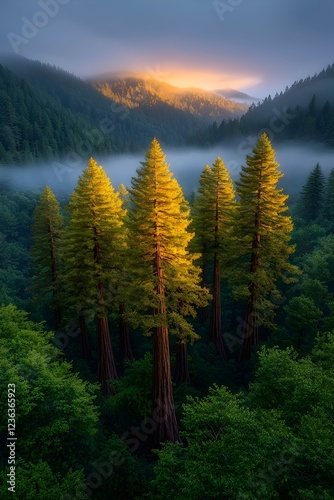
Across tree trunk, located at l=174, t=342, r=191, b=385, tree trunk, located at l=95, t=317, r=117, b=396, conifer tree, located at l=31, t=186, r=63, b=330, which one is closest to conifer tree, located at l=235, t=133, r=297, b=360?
tree trunk, located at l=174, t=342, r=191, b=385

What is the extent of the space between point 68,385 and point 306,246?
32.1 m

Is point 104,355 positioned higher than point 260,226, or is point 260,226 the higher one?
point 260,226

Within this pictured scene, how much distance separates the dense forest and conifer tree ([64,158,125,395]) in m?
0.09

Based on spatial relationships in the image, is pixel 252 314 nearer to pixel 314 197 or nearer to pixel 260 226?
pixel 260 226

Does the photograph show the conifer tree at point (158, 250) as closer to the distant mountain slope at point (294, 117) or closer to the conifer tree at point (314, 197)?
the conifer tree at point (314, 197)

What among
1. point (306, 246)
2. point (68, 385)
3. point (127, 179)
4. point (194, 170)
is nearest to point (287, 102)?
point (194, 170)

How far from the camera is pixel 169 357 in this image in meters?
17.4

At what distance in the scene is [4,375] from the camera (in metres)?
13.1

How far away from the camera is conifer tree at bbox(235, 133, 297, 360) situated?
20688 millimetres

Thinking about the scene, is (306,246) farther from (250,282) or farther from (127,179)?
(127,179)

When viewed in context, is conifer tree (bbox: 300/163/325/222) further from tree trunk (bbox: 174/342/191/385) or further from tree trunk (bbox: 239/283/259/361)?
tree trunk (bbox: 174/342/191/385)

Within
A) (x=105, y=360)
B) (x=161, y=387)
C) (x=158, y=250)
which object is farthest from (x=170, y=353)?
(x=158, y=250)

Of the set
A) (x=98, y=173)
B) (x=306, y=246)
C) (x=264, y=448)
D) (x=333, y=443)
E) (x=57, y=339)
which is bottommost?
(x=57, y=339)

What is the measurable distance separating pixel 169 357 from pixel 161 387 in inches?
65.4
